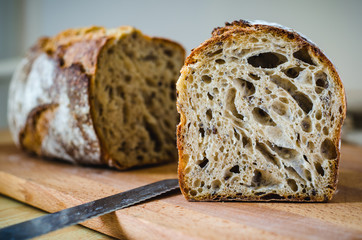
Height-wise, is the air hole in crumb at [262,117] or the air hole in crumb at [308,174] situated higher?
the air hole in crumb at [262,117]

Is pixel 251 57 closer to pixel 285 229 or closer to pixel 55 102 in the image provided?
pixel 285 229

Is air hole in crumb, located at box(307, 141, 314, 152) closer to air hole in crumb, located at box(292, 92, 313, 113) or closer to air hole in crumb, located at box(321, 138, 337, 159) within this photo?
air hole in crumb, located at box(321, 138, 337, 159)

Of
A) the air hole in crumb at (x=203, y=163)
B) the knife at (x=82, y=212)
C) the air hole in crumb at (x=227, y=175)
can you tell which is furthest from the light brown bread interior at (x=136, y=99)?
the air hole in crumb at (x=227, y=175)

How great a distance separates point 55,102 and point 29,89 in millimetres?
416

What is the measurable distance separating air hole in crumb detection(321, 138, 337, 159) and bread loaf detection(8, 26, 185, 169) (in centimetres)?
147

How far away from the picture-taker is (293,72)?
84.7 inches

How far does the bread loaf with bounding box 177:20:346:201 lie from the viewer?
210cm

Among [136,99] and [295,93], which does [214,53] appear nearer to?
[295,93]

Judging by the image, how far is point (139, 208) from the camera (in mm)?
2021

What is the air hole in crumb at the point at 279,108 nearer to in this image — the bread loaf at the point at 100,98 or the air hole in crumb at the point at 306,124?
the air hole in crumb at the point at 306,124

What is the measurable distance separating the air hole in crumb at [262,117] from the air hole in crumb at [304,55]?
0.35 m

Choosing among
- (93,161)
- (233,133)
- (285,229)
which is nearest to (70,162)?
(93,161)

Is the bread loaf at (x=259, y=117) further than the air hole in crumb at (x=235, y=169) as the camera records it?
No

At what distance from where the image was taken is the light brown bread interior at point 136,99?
2.93 meters
